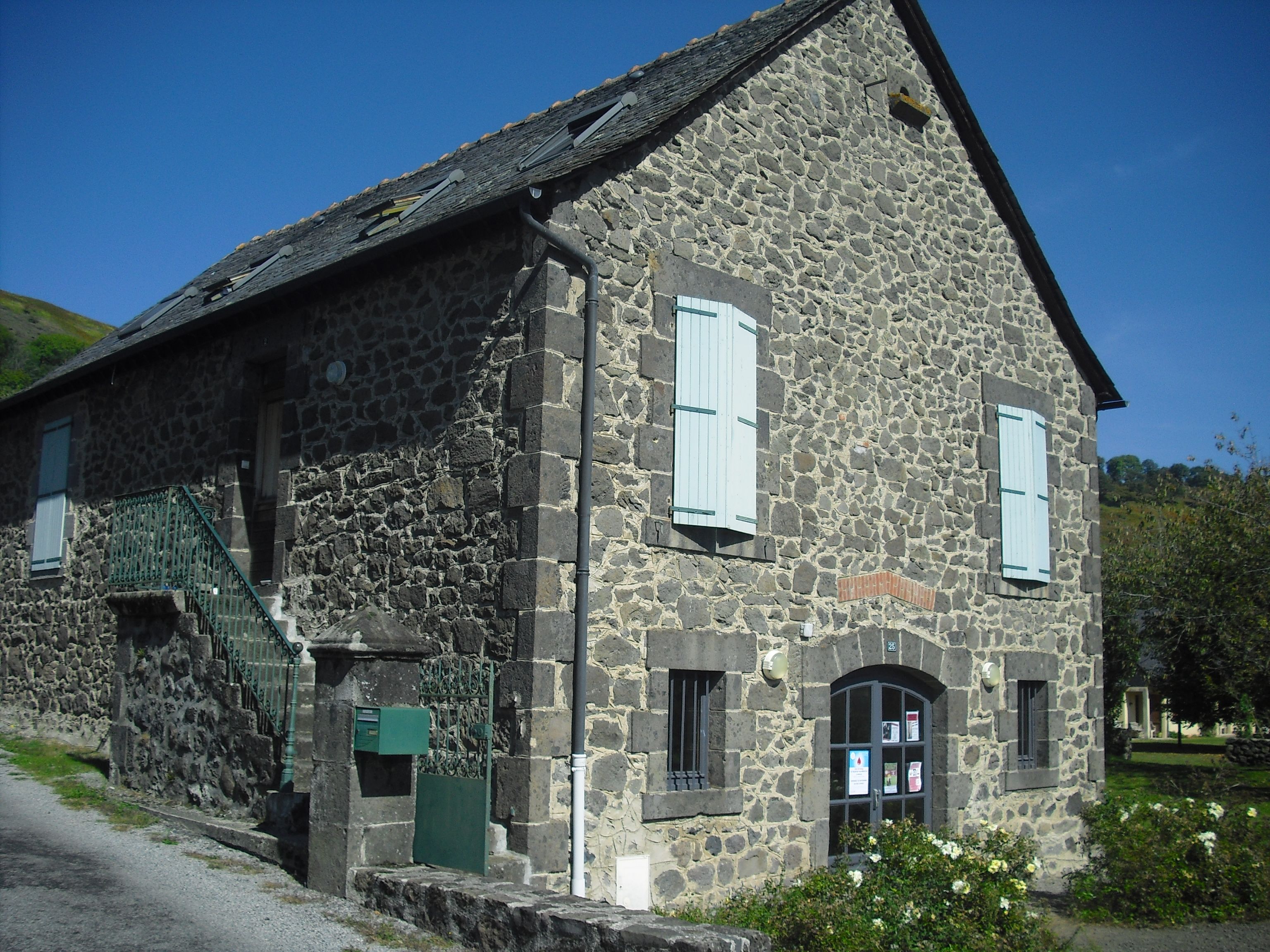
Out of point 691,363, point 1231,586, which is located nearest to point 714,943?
point 691,363

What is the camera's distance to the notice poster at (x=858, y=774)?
31.3ft

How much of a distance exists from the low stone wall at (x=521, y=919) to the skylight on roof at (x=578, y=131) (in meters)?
5.55

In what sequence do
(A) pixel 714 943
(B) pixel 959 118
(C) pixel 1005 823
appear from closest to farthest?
(A) pixel 714 943, (C) pixel 1005 823, (B) pixel 959 118

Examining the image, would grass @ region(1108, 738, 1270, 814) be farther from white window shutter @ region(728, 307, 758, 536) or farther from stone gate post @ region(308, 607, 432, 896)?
stone gate post @ region(308, 607, 432, 896)

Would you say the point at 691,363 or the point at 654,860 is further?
the point at 691,363

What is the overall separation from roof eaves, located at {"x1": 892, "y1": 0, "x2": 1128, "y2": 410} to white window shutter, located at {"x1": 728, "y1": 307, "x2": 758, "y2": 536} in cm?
431

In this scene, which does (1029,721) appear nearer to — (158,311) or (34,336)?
(158,311)

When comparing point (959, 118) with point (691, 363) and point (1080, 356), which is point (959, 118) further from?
point (691, 363)

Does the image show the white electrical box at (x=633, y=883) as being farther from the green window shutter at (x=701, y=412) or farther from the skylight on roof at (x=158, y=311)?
the skylight on roof at (x=158, y=311)

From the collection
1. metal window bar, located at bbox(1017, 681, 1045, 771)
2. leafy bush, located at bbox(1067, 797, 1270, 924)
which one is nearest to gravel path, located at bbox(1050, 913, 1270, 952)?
leafy bush, located at bbox(1067, 797, 1270, 924)

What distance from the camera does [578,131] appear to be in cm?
980

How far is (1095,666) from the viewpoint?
12.4m

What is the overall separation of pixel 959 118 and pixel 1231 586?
1048 centimetres

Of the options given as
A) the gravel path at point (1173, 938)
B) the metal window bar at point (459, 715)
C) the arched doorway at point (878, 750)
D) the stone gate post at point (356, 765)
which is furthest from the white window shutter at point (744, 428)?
the gravel path at point (1173, 938)
